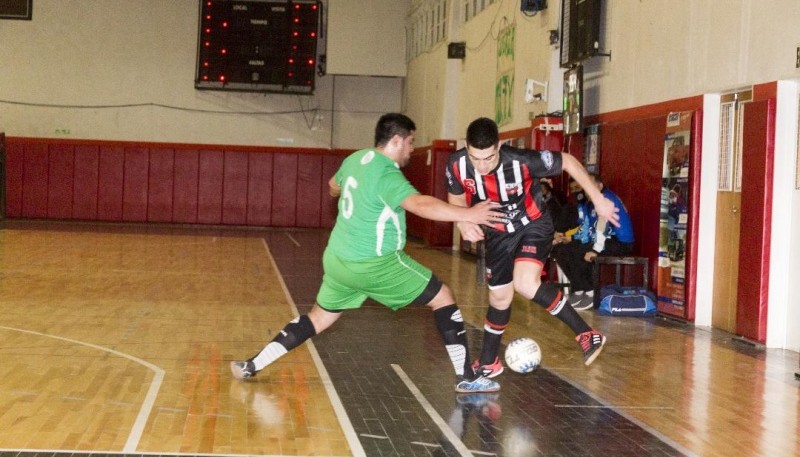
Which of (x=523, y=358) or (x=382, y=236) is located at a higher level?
(x=382, y=236)

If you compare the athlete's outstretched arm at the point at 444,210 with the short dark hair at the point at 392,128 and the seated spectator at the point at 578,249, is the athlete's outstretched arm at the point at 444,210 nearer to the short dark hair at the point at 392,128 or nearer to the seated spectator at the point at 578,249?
the short dark hair at the point at 392,128

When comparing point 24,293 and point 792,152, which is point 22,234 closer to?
point 24,293

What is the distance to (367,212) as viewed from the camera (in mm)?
6594

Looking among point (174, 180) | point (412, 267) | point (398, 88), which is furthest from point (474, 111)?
point (412, 267)

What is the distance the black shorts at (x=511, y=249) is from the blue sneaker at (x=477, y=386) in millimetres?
770

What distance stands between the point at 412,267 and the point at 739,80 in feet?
17.6

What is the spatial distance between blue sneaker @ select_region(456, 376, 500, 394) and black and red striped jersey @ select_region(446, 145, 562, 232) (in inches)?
43.5

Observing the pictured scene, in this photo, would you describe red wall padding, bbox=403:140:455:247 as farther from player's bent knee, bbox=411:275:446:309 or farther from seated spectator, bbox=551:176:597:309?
player's bent knee, bbox=411:275:446:309

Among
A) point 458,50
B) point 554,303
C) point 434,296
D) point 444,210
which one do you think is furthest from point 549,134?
point 444,210

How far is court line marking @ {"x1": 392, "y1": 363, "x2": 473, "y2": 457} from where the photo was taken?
18.3ft

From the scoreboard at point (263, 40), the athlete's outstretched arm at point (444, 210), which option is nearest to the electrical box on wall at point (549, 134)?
the athlete's outstretched arm at point (444, 210)

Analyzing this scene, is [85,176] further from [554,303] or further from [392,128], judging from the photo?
[392,128]

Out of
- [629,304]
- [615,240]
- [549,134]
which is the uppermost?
[549,134]

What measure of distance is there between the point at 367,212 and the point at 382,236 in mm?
176
